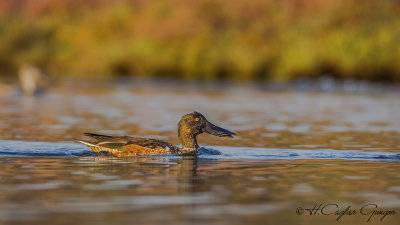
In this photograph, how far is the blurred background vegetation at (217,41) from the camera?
44.8 m

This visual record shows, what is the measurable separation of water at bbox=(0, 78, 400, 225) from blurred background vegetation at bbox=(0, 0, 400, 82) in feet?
53.7

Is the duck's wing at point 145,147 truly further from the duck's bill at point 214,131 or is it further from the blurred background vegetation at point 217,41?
the blurred background vegetation at point 217,41

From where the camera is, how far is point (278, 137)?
1984cm

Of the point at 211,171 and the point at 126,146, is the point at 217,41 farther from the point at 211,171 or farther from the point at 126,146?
the point at 211,171

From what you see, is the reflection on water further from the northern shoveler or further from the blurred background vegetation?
the blurred background vegetation

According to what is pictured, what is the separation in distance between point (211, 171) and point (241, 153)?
2.62 meters

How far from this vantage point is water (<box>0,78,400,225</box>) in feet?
33.2

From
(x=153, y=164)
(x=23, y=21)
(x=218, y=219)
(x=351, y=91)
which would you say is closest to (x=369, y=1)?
(x=351, y=91)

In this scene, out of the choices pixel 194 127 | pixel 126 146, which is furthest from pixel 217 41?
pixel 126 146

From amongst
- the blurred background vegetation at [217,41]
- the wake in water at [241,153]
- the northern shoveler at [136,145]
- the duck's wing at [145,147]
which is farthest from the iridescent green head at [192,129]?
the blurred background vegetation at [217,41]

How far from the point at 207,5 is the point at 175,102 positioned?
31.3m

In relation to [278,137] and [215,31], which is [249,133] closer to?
[278,137]

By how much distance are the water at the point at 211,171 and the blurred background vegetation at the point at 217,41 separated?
53.7ft

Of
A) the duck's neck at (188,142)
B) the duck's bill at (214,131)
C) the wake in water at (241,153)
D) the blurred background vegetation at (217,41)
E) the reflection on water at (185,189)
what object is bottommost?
the reflection on water at (185,189)
